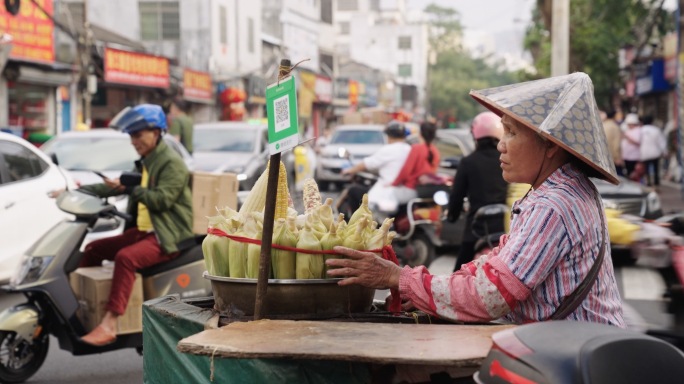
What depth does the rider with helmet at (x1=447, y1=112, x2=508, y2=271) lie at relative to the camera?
811 cm

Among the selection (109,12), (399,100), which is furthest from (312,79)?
(399,100)

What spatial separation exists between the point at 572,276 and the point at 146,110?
4.07 m

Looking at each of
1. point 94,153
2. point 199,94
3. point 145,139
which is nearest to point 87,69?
point 199,94

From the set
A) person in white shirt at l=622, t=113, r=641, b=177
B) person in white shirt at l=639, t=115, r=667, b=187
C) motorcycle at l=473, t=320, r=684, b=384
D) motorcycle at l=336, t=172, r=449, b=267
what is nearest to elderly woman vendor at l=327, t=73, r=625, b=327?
motorcycle at l=473, t=320, r=684, b=384

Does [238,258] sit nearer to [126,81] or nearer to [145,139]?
[145,139]

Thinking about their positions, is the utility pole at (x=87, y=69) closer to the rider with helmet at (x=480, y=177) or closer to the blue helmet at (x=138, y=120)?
the rider with helmet at (x=480, y=177)

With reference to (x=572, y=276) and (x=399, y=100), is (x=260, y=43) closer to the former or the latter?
(x=572, y=276)

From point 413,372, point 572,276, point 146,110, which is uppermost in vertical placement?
point 146,110

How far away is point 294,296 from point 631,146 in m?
21.1

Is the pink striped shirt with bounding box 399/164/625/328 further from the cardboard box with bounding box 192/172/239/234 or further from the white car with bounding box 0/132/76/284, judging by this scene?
the white car with bounding box 0/132/76/284

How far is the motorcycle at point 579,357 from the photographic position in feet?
7.44

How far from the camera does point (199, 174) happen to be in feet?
23.0

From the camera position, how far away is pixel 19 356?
6.41 meters

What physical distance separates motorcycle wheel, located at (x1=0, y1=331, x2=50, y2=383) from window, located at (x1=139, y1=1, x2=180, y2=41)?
111ft
